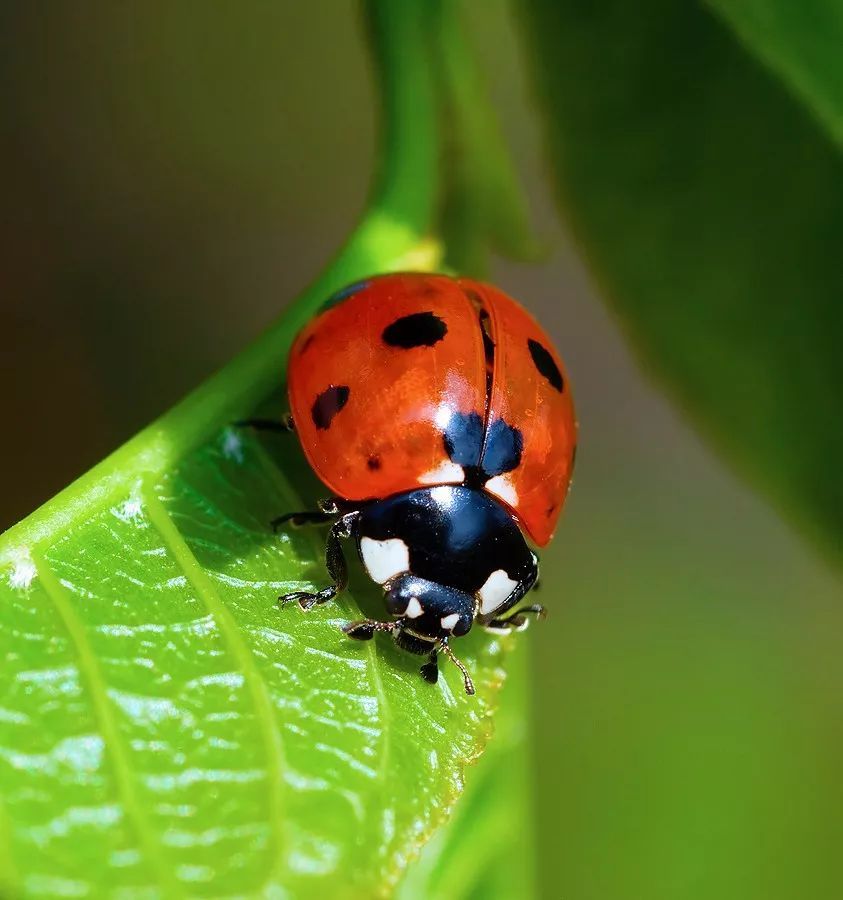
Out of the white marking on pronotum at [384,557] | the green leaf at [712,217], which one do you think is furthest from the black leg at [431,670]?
the green leaf at [712,217]

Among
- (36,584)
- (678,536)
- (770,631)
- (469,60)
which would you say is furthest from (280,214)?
(36,584)

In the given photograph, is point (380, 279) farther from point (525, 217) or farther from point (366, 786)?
point (366, 786)

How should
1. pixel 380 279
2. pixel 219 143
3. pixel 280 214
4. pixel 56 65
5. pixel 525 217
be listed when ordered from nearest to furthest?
pixel 380 279, pixel 525 217, pixel 56 65, pixel 219 143, pixel 280 214

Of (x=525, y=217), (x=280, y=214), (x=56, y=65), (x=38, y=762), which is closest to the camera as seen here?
(x=38, y=762)

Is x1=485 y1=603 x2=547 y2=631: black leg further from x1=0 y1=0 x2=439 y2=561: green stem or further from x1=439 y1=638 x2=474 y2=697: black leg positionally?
x1=0 y1=0 x2=439 y2=561: green stem

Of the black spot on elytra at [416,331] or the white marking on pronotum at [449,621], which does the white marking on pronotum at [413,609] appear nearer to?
the white marking on pronotum at [449,621]
